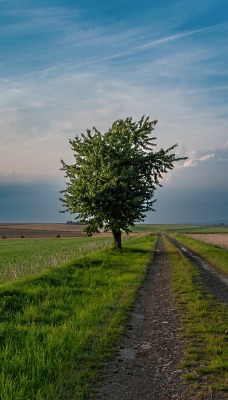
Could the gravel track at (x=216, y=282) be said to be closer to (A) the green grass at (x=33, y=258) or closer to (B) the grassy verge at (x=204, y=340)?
(B) the grassy verge at (x=204, y=340)

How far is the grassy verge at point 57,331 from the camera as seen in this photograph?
21.2 feet

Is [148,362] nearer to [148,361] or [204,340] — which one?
[148,361]

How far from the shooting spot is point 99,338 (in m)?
8.93

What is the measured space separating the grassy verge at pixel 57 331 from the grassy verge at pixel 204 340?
1.83 meters

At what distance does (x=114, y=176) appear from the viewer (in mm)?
32500

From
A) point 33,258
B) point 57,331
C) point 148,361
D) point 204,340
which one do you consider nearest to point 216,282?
point 204,340

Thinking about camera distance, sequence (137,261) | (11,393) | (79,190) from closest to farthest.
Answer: (11,393) → (137,261) → (79,190)

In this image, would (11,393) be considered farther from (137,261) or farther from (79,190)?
(79,190)

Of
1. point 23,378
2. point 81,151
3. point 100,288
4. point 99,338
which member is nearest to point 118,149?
point 81,151

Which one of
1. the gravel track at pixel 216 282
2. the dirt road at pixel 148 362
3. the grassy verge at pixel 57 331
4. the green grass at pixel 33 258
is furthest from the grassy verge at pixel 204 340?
the green grass at pixel 33 258

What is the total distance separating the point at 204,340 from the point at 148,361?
194cm

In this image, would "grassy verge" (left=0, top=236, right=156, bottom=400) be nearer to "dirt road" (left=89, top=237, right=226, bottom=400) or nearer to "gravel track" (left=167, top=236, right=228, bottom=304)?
"dirt road" (left=89, top=237, right=226, bottom=400)

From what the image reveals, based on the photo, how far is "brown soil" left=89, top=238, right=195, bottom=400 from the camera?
620 cm

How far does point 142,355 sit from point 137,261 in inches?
739
